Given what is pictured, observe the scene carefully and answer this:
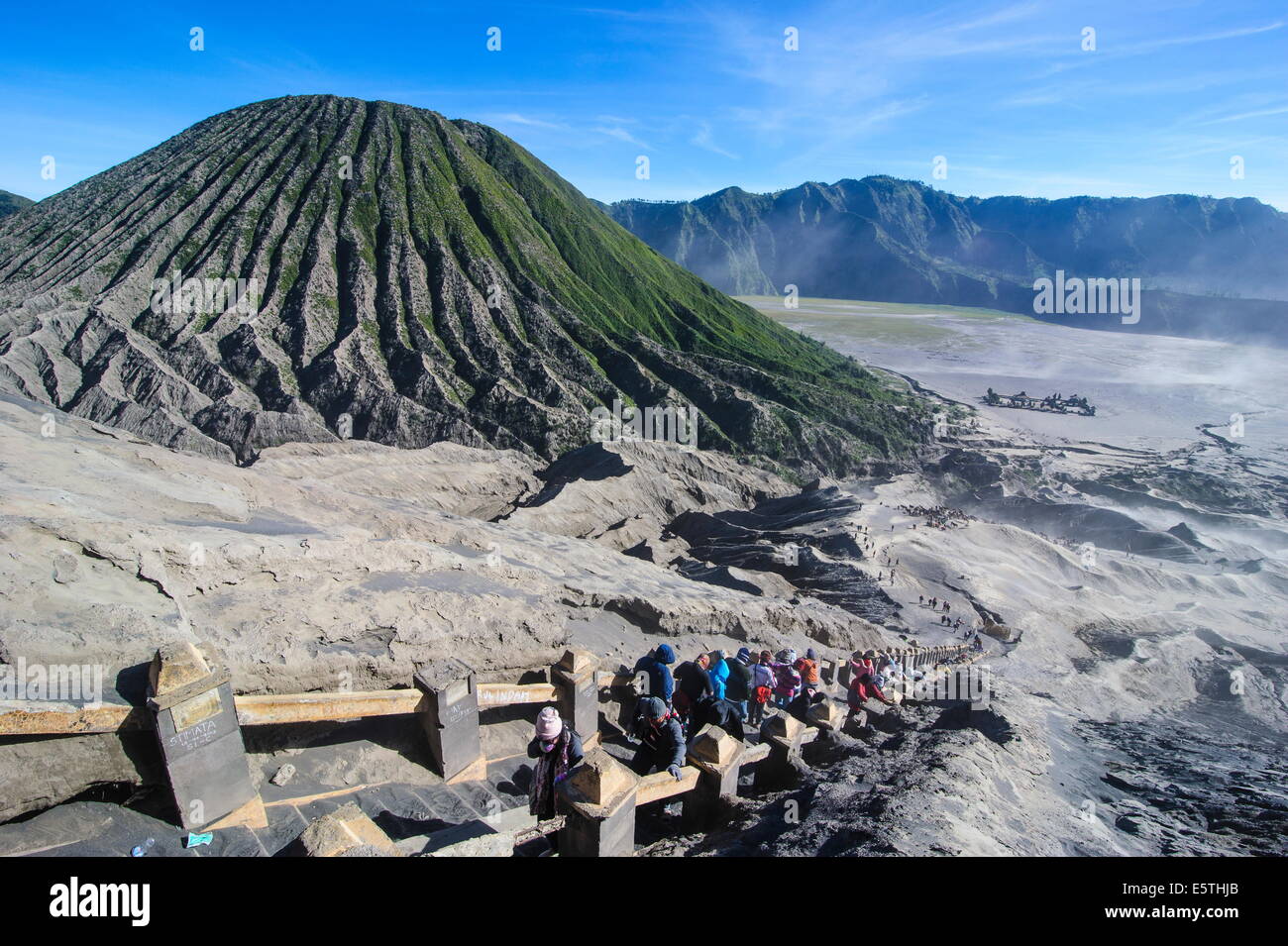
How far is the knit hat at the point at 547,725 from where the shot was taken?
16.9ft

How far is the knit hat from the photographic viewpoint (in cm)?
516

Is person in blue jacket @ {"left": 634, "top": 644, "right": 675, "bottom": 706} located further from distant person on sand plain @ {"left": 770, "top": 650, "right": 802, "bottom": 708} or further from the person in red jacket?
the person in red jacket

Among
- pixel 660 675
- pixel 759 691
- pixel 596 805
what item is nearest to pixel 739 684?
pixel 759 691

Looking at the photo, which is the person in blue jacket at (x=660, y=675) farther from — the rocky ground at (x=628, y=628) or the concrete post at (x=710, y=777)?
the rocky ground at (x=628, y=628)

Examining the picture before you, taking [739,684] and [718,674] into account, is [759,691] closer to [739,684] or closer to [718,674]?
[739,684]

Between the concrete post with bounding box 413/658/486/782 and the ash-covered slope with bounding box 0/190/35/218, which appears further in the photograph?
the ash-covered slope with bounding box 0/190/35/218

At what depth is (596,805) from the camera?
4559mm

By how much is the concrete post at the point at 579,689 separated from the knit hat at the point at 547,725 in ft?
5.61

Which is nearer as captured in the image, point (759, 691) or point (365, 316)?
point (759, 691)

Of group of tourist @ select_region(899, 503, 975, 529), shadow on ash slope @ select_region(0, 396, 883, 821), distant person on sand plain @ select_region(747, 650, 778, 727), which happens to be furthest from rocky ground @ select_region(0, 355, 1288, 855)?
group of tourist @ select_region(899, 503, 975, 529)

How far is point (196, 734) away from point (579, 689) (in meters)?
3.40

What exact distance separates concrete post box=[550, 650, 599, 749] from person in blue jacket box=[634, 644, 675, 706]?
0.59 meters
